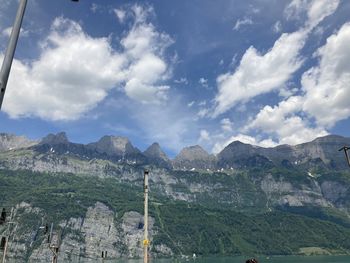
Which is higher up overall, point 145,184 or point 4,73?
point 145,184

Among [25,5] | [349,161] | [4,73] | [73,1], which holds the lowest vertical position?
[4,73]

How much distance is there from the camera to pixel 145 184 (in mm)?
24547

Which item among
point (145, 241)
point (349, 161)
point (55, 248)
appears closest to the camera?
point (145, 241)

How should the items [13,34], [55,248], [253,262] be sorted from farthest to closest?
[55,248] → [253,262] → [13,34]

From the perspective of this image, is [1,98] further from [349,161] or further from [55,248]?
[55,248]

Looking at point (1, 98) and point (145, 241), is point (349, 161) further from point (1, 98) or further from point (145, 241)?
point (1, 98)

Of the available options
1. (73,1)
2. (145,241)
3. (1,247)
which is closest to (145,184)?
(145,241)

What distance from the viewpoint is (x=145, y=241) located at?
71.4 ft

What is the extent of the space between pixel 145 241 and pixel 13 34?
55.5 ft

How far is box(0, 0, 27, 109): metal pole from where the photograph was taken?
6609 mm

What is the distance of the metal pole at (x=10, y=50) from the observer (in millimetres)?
6609

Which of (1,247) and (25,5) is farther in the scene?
(1,247)

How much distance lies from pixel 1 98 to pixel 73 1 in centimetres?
306

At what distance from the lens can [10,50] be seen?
6.91 metres
